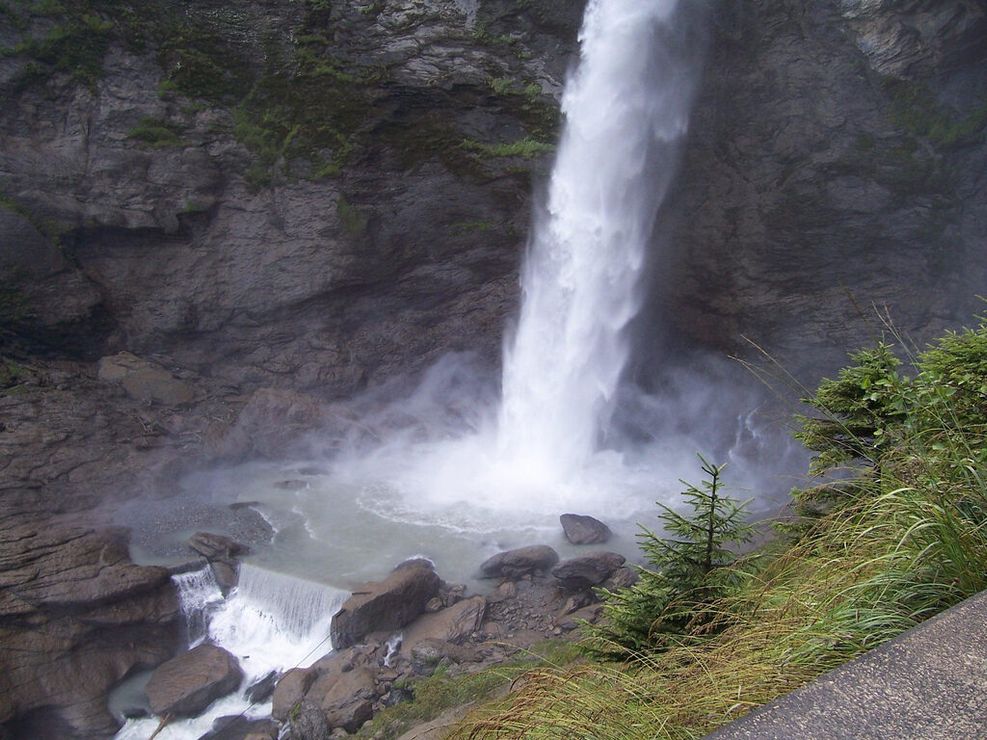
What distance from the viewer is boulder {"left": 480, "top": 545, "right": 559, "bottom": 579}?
1278 centimetres

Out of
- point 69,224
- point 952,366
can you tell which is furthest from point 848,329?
point 69,224

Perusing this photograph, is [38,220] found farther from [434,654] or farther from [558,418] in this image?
[434,654]

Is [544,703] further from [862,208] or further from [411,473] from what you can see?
[862,208]

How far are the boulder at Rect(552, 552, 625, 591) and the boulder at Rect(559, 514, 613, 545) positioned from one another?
1344 millimetres

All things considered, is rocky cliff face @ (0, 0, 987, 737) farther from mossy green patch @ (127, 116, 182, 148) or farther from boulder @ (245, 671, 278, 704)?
boulder @ (245, 671, 278, 704)

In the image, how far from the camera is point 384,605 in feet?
38.2

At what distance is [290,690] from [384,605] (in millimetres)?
1808

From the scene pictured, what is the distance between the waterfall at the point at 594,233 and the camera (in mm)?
17859

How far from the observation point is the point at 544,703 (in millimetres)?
2801

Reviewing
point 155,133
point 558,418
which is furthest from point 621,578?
point 155,133

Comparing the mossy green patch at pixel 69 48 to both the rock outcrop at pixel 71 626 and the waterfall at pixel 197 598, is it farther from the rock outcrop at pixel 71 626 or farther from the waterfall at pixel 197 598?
the waterfall at pixel 197 598

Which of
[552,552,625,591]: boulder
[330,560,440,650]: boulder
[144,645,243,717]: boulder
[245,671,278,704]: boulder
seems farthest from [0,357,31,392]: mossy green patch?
[552,552,625,591]: boulder

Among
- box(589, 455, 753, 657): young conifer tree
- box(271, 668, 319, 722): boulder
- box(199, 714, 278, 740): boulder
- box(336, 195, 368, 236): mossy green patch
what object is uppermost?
box(336, 195, 368, 236): mossy green patch

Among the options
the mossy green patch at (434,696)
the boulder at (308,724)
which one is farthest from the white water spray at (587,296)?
the boulder at (308,724)
